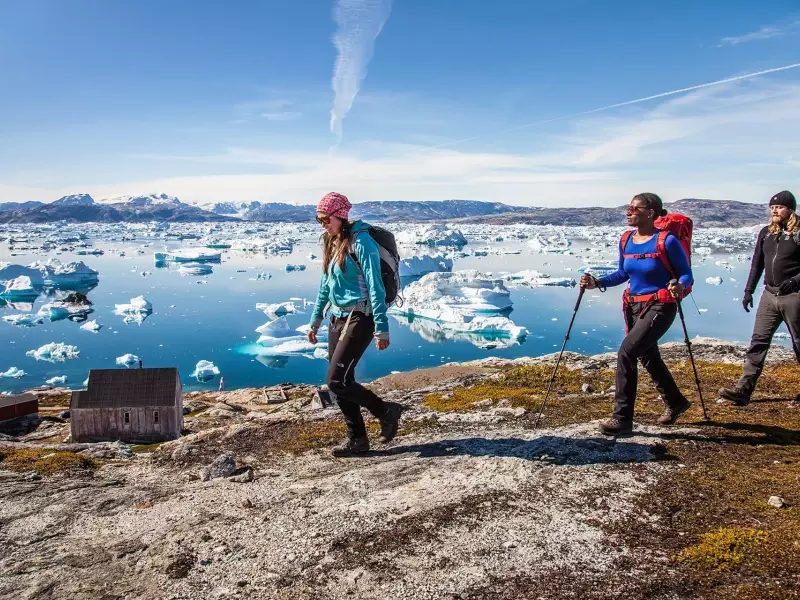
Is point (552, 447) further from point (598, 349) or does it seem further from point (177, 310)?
point (177, 310)

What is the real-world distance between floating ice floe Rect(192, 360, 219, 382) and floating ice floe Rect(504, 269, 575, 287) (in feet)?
133

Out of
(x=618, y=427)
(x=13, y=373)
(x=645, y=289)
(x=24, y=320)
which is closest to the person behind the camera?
(x=645, y=289)

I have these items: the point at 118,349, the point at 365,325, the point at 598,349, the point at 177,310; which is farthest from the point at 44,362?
the point at 365,325

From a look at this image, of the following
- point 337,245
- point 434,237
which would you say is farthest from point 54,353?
point 434,237

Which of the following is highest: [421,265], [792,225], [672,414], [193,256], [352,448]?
[792,225]

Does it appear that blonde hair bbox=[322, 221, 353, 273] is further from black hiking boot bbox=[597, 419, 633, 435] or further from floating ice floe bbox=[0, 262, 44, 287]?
floating ice floe bbox=[0, 262, 44, 287]

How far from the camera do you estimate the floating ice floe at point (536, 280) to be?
62.4 metres

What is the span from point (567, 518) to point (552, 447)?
148 cm

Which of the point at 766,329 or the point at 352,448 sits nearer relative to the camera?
the point at 352,448

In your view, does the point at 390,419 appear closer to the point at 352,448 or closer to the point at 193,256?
the point at 352,448

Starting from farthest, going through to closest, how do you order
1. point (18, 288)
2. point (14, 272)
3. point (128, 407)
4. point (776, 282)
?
point (14, 272) < point (18, 288) < point (128, 407) < point (776, 282)

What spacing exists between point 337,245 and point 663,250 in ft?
9.80

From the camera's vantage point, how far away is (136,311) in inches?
1957

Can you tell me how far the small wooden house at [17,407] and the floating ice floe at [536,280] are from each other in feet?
167
